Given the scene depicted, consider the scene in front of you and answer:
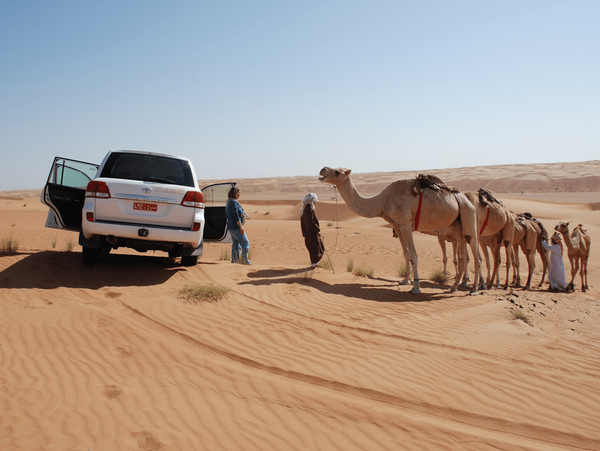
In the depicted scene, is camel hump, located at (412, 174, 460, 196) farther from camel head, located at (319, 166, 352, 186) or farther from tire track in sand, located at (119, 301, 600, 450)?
tire track in sand, located at (119, 301, 600, 450)

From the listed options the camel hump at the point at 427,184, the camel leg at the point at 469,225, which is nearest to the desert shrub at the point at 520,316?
the camel leg at the point at 469,225

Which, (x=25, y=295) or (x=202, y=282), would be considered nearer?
(x=25, y=295)

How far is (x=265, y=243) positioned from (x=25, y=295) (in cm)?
1435

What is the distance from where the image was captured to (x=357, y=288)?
8898mm

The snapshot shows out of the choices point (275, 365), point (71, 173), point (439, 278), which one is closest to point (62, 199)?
point (71, 173)

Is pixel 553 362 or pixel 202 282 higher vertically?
pixel 202 282

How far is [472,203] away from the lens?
10.4m

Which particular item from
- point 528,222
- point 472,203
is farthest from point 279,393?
point 528,222

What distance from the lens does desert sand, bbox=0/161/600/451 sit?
3.44 m

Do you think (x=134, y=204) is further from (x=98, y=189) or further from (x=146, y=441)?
(x=146, y=441)

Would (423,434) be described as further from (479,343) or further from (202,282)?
(202,282)

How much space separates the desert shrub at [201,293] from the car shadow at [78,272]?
2.82 ft

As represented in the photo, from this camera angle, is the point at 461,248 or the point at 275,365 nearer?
the point at 275,365

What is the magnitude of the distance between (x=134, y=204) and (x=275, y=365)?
3.80 meters
